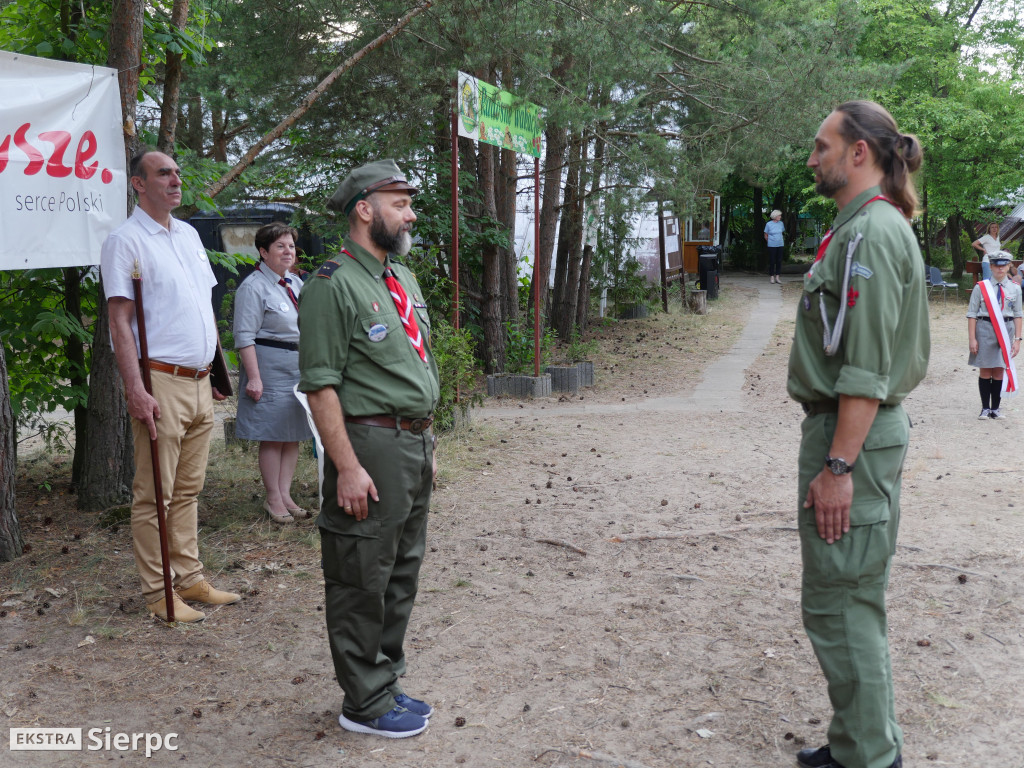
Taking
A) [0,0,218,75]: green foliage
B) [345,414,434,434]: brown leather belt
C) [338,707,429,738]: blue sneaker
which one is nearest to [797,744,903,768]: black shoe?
[338,707,429,738]: blue sneaker

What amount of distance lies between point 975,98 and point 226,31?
1662 centimetres

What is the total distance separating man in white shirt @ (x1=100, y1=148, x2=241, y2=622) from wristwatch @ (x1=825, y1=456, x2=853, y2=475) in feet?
9.55

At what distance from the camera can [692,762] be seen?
3275 mm

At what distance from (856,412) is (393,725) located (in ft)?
6.47

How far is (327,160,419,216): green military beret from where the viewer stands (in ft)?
10.9

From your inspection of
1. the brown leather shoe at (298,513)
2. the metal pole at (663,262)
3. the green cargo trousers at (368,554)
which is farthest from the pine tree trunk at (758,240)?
the green cargo trousers at (368,554)

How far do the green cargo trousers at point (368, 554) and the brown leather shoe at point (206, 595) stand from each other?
1537 millimetres

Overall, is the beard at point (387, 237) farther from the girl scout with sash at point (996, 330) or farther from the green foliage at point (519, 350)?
the green foliage at point (519, 350)

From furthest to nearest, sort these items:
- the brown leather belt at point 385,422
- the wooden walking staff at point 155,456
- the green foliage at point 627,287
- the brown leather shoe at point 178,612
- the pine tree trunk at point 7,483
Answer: the green foliage at point 627,287
the pine tree trunk at point 7,483
the brown leather shoe at point 178,612
the wooden walking staff at point 155,456
the brown leather belt at point 385,422

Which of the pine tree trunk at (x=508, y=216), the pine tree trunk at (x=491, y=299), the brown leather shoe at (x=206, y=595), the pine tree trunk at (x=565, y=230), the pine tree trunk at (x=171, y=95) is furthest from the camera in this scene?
the pine tree trunk at (x=565, y=230)

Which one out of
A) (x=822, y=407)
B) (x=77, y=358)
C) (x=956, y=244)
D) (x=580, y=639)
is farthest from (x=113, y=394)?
(x=956, y=244)

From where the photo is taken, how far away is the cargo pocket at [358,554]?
3.29 m

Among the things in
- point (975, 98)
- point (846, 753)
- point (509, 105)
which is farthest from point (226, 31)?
point (975, 98)

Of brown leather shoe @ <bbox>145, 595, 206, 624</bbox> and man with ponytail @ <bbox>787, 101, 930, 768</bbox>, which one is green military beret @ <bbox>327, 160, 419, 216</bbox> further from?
brown leather shoe @ <bbox>145, 595, 206, 624</bbox>
